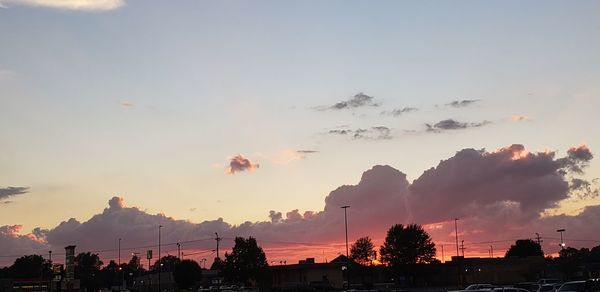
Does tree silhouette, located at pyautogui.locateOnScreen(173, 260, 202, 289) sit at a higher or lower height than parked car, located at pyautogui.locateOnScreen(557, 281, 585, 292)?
lower

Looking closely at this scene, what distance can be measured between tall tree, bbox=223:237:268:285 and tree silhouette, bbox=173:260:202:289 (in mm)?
37121

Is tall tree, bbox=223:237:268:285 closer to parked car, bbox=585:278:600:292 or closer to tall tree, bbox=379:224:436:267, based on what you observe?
tall tree, bbox=379:224:436:267

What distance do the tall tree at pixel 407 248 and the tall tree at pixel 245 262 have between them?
99.6ft

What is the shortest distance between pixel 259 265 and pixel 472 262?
47236 mm

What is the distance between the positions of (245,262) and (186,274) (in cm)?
4142

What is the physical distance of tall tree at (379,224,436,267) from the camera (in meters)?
143

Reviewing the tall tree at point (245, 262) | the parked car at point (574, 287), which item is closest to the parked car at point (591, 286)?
the parked car at point (574, 287)

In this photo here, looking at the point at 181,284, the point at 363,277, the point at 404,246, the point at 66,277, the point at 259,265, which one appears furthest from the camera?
the point at 181,284

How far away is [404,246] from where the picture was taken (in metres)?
144

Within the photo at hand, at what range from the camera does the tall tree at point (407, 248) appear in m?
143

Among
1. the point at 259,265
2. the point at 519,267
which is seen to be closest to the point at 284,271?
the point at 259,265

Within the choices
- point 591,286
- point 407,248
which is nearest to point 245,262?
point 407,248

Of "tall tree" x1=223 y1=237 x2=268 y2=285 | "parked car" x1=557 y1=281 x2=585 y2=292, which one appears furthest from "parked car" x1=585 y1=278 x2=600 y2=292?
"tall tree" x1=223 y1=237 x2=268 y2=285

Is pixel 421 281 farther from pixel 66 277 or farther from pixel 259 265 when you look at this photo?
pixel 66 277
